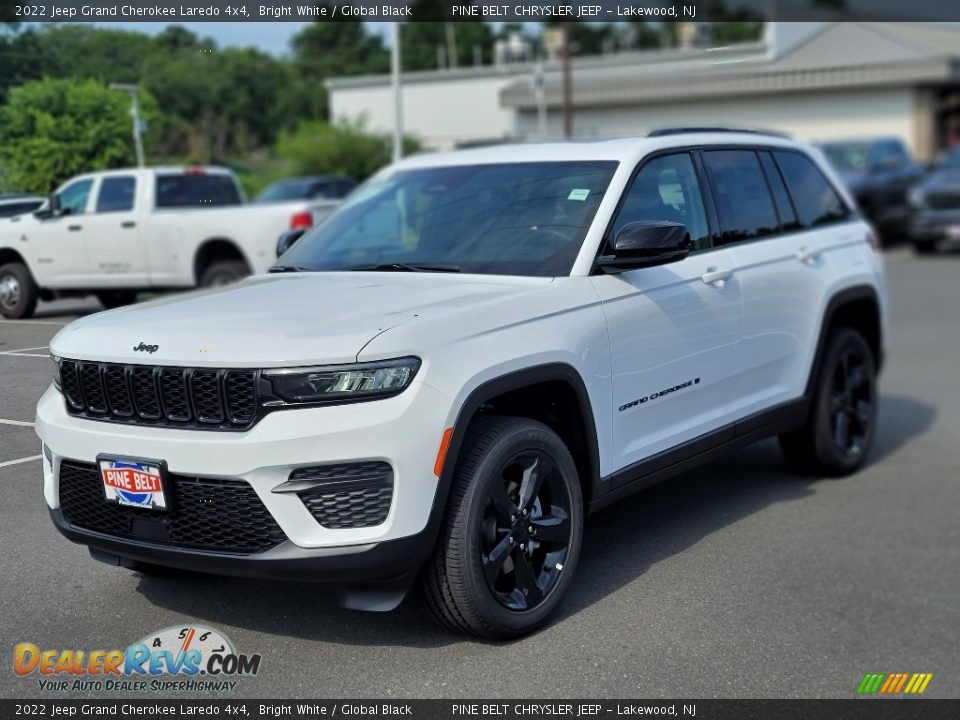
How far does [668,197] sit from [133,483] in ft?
8.64

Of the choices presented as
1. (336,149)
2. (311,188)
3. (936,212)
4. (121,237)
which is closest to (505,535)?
(121,237)

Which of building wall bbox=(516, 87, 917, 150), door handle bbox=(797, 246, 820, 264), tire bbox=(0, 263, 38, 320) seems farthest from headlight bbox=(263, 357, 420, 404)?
building wall bbox=(516, 87, 917, 150)

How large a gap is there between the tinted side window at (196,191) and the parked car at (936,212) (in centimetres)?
1570

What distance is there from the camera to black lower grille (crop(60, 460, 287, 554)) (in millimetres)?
3518

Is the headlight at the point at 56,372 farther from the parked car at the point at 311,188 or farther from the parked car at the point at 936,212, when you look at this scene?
the parked car at the point at 936,212

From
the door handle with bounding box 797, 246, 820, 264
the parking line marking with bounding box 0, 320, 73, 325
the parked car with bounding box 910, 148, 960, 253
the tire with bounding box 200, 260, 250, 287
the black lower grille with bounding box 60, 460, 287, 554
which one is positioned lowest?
the parked car with bounding box 910, 148, 960, 253

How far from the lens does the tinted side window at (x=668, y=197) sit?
4.87 meters

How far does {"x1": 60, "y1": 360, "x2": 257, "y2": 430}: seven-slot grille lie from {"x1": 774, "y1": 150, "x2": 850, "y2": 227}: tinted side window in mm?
3698

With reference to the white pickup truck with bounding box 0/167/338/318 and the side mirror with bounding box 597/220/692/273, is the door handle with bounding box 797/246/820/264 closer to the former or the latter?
the side mirror with bounding box 597/220/692/273

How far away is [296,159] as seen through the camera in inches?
490

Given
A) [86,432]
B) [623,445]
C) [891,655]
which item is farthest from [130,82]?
[891,655]

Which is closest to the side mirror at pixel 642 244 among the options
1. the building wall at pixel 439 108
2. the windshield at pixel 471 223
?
the windshield at pixel 471 223

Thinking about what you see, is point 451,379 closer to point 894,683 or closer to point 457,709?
Answer: point 457,709

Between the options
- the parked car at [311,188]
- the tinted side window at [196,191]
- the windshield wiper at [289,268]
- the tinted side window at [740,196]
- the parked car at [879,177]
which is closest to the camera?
the windshield wiper at [289,268]
